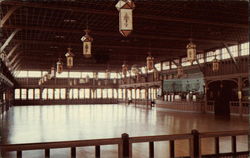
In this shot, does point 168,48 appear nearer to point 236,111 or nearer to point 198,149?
point 236,111

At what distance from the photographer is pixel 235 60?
17688mm

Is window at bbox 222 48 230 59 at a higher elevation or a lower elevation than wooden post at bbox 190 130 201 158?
higher

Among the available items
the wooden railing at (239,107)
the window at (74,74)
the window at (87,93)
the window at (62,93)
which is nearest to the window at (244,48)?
the wooden railing at (239,107)

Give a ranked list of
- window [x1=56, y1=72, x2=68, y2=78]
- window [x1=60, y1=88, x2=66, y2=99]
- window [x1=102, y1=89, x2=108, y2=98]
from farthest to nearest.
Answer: window [x1=102, y1=89, x2=108, y2=98]
window [x1=60, y1=88, x2=66, y2=99]
window [x1=56, y1=72, x2=68, y2=78]

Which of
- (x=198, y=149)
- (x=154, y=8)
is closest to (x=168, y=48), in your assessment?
(x=154, y=8)

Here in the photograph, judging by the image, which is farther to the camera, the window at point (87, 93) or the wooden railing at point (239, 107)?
the window at point (87, 93)

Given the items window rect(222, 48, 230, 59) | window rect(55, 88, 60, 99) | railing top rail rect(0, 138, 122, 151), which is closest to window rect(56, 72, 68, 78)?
window rect(55, 88, 60, 99)

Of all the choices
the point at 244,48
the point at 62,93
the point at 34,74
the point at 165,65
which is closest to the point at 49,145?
the point at 244,48

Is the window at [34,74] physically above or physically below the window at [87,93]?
above

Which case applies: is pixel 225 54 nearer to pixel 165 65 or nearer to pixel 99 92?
pixel 165 65

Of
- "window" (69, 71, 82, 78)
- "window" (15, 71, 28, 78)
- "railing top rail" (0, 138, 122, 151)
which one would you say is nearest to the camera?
"railing top rail" (0, 138, 122, 151)

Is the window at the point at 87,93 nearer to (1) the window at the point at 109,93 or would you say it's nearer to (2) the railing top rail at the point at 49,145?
(1) the window at the point at 109,93

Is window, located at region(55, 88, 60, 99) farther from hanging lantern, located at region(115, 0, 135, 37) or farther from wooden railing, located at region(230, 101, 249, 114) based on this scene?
hanging lantern, located at region(115, 0, 135, 37)

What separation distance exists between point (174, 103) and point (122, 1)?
61.2 ft
